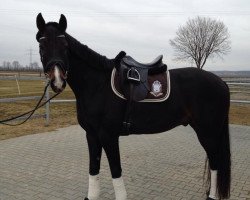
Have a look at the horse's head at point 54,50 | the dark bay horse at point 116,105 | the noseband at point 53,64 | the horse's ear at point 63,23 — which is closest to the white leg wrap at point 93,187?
the dark bay horse at point 116,105

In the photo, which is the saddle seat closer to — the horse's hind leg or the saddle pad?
the saddle pad

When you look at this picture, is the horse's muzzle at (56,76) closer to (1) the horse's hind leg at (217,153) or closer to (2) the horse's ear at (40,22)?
(2) the horse's ear at (40,22)

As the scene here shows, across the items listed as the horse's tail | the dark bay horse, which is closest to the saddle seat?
the dark bay horse

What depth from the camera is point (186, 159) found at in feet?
18.8

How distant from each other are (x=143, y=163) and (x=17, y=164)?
219 centimetres

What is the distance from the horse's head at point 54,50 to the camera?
2.74 meters

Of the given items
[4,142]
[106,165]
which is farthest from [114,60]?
[4,142]

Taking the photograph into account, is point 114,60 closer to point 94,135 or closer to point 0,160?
point 94,135

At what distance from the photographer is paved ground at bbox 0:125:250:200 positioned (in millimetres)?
4074

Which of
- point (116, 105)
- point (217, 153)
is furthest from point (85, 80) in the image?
point (217, 153)

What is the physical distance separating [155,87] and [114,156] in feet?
2.87

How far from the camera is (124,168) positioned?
5.11m

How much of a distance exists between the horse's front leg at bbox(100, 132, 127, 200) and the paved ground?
0.58 meters

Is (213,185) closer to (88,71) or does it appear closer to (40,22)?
(88,71)
